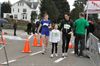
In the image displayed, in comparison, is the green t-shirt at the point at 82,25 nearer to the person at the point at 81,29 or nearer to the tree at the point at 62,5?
the person at the point at 81,29

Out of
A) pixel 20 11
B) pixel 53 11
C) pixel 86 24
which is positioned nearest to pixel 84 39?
pixel 86 24

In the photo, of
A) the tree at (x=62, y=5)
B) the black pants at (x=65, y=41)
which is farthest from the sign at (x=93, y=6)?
the tree at (x=62, y=5)

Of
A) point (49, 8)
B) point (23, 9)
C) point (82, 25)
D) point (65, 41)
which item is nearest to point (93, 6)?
point (82, 25)

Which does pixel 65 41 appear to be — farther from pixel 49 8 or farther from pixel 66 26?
pixel 49 8

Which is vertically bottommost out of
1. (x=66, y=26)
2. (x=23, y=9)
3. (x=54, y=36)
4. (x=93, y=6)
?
(x=23, y=9)

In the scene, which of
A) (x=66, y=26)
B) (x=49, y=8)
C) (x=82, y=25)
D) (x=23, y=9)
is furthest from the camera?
(x=23, y=9)

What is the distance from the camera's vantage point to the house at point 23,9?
166875 millimetres

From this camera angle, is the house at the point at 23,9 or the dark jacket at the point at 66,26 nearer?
the dark jacket at the point at 66,26

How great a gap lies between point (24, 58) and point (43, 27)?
6.76ft

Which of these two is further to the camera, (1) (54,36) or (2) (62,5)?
(2) (62,5)

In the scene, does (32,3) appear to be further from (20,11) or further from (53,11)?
(53,11)

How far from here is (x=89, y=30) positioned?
1886 centimetres

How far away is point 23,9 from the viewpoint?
168750 millimetres

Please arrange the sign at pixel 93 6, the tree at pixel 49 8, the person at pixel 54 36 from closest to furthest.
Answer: the person at pixel 54 36 → the sign at pixel 93 6 → the tree at pixel 49 8
